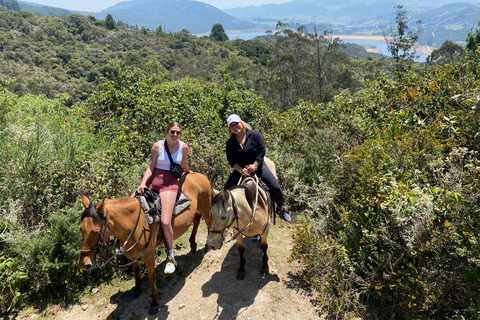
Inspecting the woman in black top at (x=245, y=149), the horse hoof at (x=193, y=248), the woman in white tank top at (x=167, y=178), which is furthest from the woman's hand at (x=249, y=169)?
the horse hoof at (x=193, y=248)

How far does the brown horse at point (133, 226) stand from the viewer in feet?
10.7

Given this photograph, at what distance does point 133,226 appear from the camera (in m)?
3.83

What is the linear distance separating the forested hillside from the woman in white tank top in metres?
1.45

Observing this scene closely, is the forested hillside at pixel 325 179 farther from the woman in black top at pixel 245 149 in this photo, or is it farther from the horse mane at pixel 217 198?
the horse mane at pixel 217 198

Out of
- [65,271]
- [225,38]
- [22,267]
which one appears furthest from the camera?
[225,38]

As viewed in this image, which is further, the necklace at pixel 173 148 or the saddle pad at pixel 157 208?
the necklace at pixel 173 148

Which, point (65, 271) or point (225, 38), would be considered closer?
point (65, 271)

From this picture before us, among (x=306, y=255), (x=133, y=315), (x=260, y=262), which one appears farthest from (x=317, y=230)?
(x=133, y=315)

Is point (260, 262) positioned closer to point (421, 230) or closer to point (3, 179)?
point (421, 230)

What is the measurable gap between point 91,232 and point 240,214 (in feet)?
6.11

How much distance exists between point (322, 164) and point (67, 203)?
5.56 meters

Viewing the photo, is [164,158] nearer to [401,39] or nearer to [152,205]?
[152,205]

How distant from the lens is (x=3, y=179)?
5035 millimetres

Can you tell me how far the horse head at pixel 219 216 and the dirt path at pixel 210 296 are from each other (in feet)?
4.37
